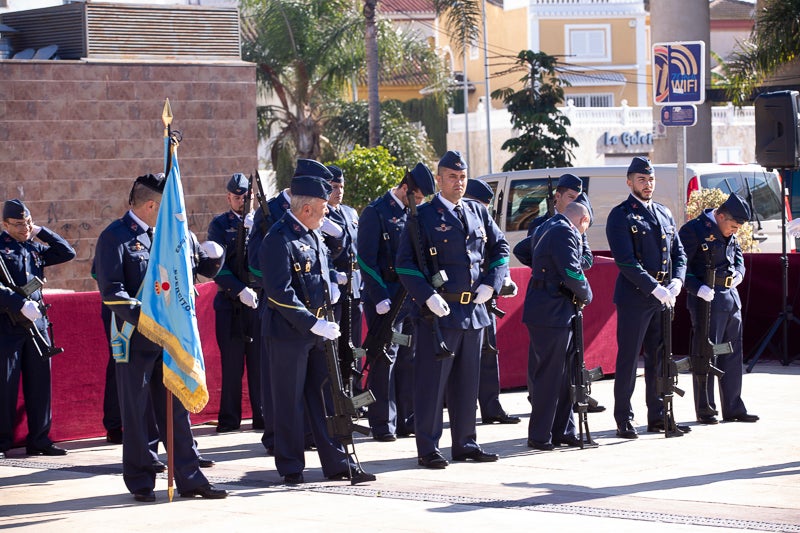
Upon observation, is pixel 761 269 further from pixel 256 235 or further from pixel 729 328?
pixel 256 235

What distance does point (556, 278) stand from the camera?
1030cm

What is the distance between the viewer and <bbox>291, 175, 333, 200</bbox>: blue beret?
9.05 m

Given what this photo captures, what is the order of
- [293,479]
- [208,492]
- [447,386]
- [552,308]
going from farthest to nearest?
[552,308] < [447,386] < [293,479] < [208,492]

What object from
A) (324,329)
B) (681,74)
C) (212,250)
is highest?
(681,74)

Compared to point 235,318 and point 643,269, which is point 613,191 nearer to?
point 643,269

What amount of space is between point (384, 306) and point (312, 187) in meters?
2.05

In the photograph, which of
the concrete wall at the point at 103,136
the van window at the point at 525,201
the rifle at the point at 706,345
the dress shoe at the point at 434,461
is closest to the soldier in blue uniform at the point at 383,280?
the dress shoe at the point at 434,461

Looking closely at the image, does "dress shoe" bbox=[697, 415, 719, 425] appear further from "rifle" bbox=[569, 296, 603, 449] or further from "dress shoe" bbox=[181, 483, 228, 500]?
"dress shoe" bbox=[181, 483, 228, 500]

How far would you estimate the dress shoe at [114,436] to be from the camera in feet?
36.7

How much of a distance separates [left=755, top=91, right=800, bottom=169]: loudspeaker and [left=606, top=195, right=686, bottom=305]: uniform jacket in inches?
173

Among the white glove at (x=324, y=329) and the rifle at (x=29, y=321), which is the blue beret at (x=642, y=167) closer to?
the white glove at (x=324, y=329)

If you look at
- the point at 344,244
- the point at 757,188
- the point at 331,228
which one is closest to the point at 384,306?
the point at 344,244

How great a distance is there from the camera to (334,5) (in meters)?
35.6

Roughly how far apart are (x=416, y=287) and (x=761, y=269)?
7436 mm
